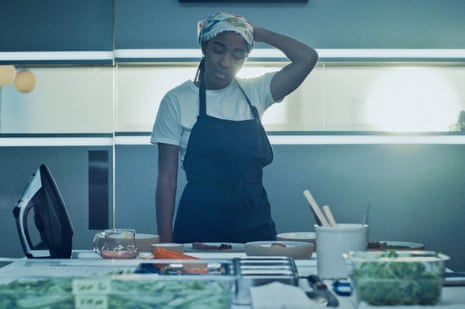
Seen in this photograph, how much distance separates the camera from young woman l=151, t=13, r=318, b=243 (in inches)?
94.7

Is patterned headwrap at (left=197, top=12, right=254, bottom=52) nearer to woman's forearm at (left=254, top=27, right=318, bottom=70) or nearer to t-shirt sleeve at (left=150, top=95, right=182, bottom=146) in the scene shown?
woman's forearm at (left=254, top=27, right=318, bottom=70)

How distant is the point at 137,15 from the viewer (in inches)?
125

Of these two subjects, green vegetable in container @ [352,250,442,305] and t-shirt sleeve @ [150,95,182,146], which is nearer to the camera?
green vegetable in container @ [352,250,442,305]

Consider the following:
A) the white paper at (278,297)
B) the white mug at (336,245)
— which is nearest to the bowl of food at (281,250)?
the white mug at (336,245)

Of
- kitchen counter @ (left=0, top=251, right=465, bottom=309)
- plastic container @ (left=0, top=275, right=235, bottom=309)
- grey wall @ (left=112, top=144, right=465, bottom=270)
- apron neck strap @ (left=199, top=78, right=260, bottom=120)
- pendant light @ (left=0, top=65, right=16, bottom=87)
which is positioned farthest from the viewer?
pendant light @ (left=0, top=65, right=16, bottom=87)

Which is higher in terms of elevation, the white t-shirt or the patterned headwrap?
the patterned headwrap

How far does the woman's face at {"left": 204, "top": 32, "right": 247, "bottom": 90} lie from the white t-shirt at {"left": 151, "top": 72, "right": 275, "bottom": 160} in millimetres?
47

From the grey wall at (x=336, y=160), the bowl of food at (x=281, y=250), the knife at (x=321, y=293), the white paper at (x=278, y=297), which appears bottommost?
the knife at (x=321, y=293)

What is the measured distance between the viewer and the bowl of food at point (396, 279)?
3.35 ft

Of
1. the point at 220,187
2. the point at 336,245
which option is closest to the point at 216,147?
the point at 220,187

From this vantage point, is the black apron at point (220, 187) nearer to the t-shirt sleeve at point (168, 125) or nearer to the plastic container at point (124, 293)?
the t-shirt sleeve at point (168, 125)

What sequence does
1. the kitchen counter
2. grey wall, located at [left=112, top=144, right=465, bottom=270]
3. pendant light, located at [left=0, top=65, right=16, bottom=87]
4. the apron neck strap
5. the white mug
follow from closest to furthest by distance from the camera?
the kitchen counter < the white mug < the apron neck strap < grey wall, located at [left=112, top=144, right=465, bottom=270] < pendant light, located at [left=0, top=65, right=16, bottom=87]

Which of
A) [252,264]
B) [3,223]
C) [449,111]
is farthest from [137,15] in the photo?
[252,264]

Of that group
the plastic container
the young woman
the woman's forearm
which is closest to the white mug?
Answer: the plastic container
